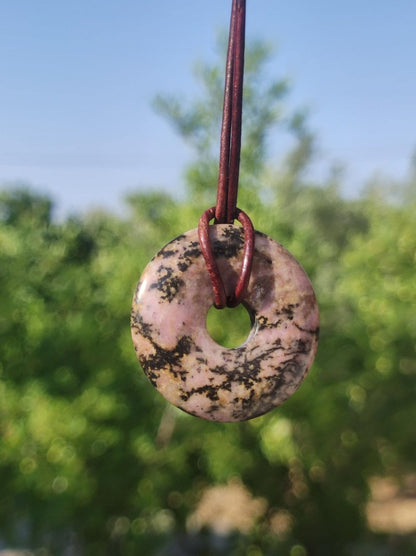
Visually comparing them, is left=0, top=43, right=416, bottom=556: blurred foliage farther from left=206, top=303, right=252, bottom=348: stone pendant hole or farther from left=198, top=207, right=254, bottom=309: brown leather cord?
left=198, top=207, right=254, bottom=309: brown leather cord

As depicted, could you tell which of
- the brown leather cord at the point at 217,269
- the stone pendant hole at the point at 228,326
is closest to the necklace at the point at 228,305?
the brown leather cord at the point at 217,269

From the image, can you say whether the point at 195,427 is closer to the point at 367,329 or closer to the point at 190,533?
the point at 190,533

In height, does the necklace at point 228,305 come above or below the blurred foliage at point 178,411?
above

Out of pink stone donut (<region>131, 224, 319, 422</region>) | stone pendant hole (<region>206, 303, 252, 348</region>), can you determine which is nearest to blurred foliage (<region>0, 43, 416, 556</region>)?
stone pendant hole (<region>206, 303, 252, 348</region>)

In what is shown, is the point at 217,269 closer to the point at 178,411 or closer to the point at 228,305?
the point at 228,305

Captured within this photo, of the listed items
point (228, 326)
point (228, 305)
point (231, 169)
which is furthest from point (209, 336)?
point (228, 326)

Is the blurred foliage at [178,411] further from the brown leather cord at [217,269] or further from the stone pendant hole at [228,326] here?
the brown leather cord at [217,269]
